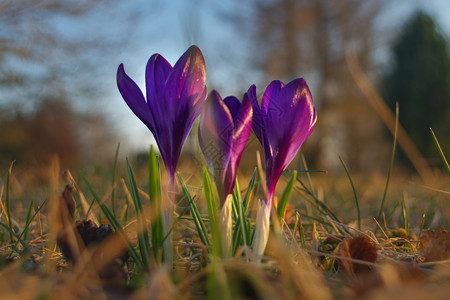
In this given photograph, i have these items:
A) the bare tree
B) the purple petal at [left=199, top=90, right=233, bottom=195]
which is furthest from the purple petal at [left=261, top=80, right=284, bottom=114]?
the bare tree

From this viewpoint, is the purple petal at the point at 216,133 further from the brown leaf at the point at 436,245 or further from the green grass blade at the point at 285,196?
the brown leaf at the point at 436,245

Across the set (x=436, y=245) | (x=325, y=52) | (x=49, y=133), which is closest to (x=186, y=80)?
(x=436, y=245)

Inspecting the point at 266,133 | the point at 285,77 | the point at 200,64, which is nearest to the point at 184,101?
the point at 200,64

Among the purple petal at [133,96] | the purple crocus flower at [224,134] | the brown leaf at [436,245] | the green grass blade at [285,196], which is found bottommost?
the brown leaf at [436,245]

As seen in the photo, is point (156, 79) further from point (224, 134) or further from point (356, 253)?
point (356, 253)

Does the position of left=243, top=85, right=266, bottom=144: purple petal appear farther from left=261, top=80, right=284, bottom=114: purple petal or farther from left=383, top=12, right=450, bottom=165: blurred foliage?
left=383, top=12, right=450, bottom=165: blurred foliage

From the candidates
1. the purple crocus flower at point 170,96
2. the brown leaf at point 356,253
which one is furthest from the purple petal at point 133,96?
the brown leaf at point 356,253
